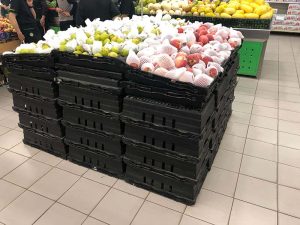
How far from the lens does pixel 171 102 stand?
1.87 m

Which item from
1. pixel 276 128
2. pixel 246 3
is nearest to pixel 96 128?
pixel 276 128

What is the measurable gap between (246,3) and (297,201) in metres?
3.68

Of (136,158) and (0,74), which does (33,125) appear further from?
(0,74)

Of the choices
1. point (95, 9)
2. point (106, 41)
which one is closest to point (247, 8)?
point (95, 9)

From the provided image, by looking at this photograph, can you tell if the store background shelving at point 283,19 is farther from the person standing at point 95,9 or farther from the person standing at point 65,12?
the person standing at point 95,9

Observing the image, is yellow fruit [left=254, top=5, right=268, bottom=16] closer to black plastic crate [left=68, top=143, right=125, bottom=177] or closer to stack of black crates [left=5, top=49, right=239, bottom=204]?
stack of black crates [left=5, top=49, right=239, bottom=204]

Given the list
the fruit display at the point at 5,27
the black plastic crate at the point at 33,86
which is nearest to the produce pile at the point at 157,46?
the black plastic crate at the point at 33,86

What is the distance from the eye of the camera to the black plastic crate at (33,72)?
2.32 metres

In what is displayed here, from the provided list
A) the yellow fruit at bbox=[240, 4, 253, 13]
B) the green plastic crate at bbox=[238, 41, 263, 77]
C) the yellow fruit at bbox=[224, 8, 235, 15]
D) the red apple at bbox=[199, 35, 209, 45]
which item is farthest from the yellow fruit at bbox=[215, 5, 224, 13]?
the red apple at bbox=[199, 35, 209, 45]

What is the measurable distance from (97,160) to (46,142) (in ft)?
2.08

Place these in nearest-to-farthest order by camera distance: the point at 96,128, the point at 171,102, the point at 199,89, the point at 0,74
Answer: the point at 199,89
the point at 171,102
the point at 96,128
the point at 0,74

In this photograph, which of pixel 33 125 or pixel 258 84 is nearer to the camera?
pixel 33 125

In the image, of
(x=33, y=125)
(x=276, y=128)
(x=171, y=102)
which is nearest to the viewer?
(x=171, y=102)

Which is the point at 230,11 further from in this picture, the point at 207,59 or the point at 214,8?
the point at 207,59
